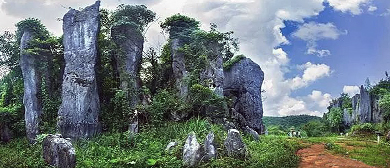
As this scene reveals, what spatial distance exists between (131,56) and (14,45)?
5810 mm

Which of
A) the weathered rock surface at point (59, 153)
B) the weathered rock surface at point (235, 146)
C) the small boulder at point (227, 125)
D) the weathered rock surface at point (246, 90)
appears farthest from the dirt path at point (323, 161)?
the weathered rock surface at point (59, 153)

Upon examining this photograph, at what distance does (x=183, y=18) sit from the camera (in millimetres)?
16984

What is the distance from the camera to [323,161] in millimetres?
11453

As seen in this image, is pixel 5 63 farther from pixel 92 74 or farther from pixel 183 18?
pixel 183 18

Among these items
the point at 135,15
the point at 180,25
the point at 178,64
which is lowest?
A: the point at 178,64

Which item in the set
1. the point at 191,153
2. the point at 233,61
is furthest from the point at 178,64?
the point at 191,153

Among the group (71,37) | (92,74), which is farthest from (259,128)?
(71,37)

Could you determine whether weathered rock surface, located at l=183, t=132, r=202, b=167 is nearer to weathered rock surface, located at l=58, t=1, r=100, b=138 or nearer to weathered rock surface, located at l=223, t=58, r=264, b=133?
weathered rock surface, located at l=58, t=1, r=100, b=138

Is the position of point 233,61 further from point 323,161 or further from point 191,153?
point 191,153

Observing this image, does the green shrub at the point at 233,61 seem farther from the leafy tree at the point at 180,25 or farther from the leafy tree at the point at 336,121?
the leafy tree at the point at 336,121

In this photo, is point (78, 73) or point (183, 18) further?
point (183, 18)

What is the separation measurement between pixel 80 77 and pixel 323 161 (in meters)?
9.49

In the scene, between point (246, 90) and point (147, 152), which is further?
point (246, 90)

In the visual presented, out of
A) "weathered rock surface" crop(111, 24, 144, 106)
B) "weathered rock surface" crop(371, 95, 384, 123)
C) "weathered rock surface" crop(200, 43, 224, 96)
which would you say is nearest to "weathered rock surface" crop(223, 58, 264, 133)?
"weathered rock surface" crop(200, 43, 224, 96)
